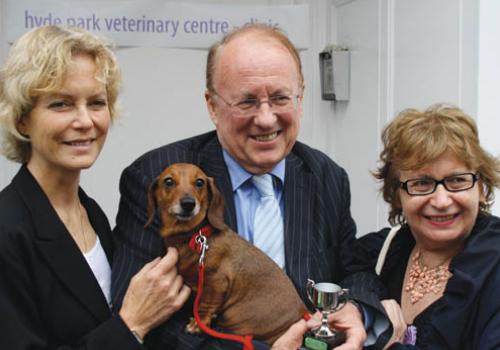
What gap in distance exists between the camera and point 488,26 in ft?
8.46

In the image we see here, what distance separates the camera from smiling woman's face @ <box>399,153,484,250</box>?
168cm

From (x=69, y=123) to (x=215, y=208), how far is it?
48 centimetres

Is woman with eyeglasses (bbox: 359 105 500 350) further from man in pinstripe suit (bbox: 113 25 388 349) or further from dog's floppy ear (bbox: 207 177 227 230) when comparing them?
dog's floppy ear (bbox: 207 177 227 230)

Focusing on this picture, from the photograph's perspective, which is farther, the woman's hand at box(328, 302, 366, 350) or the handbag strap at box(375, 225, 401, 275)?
the handbag strap at box(375, 225, 401, 275)

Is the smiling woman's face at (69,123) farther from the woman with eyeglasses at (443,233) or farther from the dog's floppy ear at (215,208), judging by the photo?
the woman with eyeglasses at (443,233)

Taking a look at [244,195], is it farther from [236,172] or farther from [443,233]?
[443,233]

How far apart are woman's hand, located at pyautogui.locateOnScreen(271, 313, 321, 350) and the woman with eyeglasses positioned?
0.24 m

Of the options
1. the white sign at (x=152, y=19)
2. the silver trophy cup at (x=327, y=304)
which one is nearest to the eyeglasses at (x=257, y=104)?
the silver trophy cup at (x=327, y=304)

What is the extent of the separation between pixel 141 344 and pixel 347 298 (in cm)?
61

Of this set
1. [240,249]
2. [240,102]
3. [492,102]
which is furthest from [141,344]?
[492,102]

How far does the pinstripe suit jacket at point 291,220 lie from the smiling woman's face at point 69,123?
→ 0.21 meters

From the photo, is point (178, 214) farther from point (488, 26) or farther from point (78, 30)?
point (488, 26)

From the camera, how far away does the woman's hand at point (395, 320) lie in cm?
167

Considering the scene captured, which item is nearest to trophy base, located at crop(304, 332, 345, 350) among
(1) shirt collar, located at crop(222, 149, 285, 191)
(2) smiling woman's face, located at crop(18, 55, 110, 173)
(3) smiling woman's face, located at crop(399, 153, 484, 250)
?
(3) smiling woman's face, located at crop(399, 153, 484, 250)
